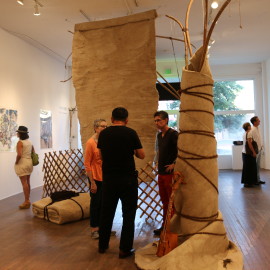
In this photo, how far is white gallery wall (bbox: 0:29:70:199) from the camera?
498 centimetres

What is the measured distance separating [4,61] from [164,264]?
4.21m

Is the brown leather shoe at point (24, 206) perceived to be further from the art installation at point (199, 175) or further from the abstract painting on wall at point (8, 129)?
the art installation at point (199, 175)

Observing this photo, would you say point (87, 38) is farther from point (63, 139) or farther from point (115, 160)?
point (63, 139)

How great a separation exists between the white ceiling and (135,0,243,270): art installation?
256 centimetres

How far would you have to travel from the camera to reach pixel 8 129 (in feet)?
16.3

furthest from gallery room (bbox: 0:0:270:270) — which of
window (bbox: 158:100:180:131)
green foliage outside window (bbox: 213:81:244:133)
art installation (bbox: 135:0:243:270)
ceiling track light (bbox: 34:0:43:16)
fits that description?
window (bbox: 158:100:180:131)

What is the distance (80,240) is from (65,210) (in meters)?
0.63

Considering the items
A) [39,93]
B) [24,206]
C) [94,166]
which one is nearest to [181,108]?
[94,166]

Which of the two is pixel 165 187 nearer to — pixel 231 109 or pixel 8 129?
pixel 8 129

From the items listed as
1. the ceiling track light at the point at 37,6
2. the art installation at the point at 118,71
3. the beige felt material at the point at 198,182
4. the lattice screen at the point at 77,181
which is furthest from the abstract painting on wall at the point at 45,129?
the beige felt material at the point at 198,182

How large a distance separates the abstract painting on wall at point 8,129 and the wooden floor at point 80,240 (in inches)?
40.9

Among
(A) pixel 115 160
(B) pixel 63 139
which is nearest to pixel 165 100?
(B) pixel 63 139

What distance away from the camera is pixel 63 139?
7246 mm

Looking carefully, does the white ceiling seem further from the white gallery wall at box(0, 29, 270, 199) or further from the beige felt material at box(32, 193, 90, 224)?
the beige felt material at box(32, 193, 90, 224)
